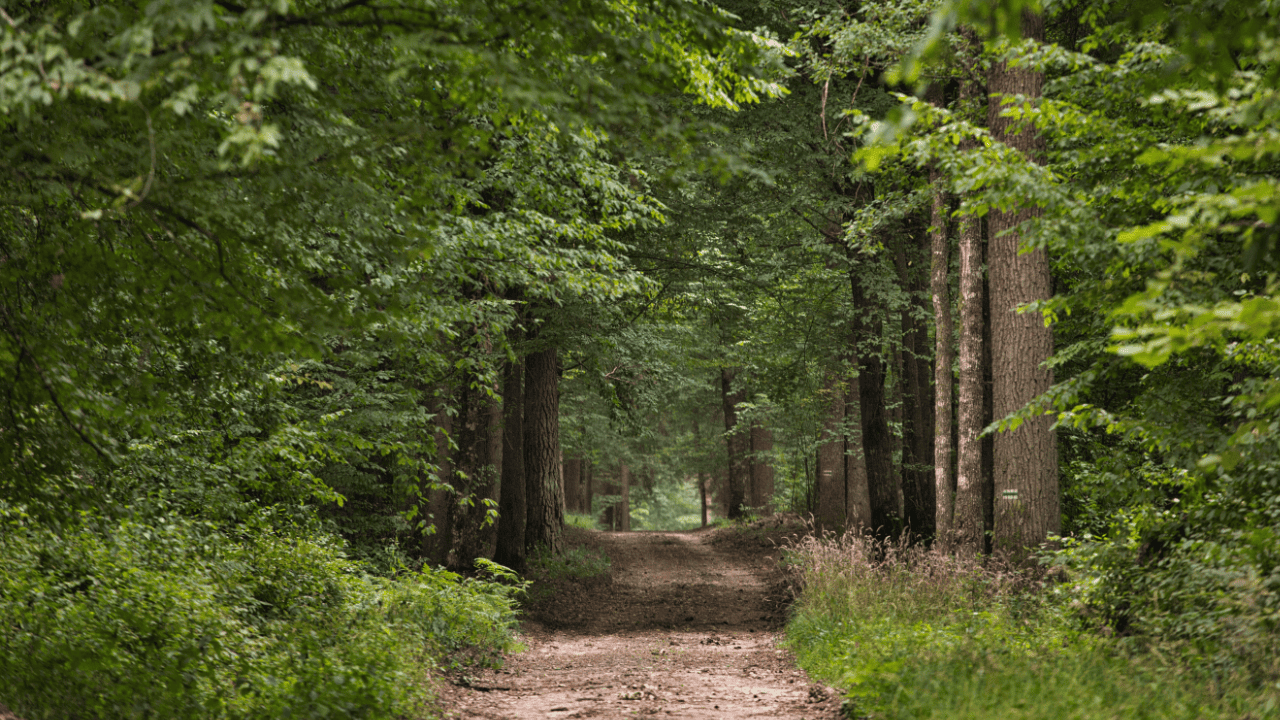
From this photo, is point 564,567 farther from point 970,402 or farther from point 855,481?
point 970,402

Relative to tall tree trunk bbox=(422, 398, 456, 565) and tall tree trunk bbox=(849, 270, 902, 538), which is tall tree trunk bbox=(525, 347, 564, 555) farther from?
tall tree trunk bbox=(849, 270, 902, 538)

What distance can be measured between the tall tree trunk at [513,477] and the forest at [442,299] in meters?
3.14

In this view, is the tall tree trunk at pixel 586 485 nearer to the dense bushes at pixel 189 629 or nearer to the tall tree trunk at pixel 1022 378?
the tall tree trunk at pixel 1022 378

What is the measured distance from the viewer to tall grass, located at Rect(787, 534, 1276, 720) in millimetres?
4504

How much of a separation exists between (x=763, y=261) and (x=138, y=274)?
12575 millimetres

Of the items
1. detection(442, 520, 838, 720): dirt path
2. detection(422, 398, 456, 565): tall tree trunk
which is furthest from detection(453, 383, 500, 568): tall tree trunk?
detection(442, 520, 838, 720): dirt path

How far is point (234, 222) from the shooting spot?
4812 mm

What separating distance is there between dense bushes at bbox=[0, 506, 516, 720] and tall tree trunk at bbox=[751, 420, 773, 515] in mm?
19318

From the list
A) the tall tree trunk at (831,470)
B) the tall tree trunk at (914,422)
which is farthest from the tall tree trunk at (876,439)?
the tall tree trunk at (831,470)

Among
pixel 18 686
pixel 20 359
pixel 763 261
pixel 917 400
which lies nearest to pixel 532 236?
pixel 20 359

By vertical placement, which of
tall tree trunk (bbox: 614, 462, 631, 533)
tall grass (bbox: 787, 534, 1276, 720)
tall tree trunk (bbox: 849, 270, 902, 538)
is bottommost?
tall tree trunk (bbox: 614, 462, 631, 533)

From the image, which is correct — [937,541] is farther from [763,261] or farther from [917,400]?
[763,261]

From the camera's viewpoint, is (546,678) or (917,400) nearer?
(546,678)

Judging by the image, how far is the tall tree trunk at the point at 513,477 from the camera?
47.5 ft
